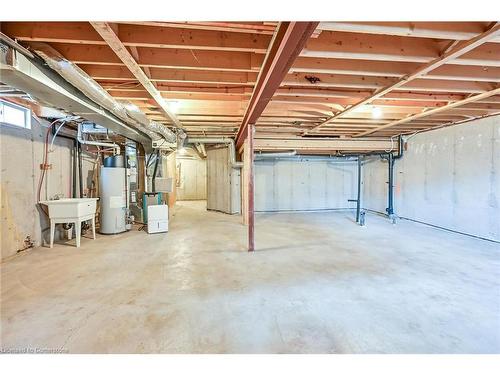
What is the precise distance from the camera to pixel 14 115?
11.4ft

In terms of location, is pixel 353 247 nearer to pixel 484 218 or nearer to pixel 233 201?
pixel 484 218

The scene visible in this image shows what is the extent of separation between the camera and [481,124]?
4379 millimetres

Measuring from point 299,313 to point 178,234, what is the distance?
3347 millimetres

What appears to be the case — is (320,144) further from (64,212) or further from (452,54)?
(64,212)

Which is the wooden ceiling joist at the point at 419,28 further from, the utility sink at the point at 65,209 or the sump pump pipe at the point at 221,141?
the sump pump pipe at the point at 221,141

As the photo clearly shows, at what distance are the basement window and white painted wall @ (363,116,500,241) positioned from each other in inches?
291

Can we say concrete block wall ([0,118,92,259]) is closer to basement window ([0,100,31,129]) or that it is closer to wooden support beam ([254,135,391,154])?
basement window ([0,100,31,129])

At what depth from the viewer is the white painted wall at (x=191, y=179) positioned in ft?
37.9

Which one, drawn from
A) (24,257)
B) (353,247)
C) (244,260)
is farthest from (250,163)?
(24,257)

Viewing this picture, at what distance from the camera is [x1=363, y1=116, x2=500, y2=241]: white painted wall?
4246 mm

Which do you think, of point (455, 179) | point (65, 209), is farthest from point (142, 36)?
point (455, 179)

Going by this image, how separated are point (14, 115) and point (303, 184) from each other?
6.86 m

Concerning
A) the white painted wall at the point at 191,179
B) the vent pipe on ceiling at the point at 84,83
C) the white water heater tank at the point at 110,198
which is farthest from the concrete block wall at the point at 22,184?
the white painted wall at the point at 191,179
